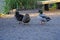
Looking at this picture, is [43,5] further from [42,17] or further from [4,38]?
[4,38]

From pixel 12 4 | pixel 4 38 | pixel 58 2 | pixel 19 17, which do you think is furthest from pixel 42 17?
pixel 58 2

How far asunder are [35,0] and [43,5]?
2.32 feet

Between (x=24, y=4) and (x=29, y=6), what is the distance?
1.23 ft

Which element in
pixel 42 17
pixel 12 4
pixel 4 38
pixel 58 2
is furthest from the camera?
pixel 58 2

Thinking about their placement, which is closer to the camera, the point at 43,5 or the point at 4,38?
the point at 4,38

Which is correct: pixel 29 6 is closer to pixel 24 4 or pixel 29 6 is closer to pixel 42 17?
pixel 24 4

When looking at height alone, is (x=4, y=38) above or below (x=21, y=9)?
above

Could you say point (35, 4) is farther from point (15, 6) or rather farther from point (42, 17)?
point (42, 17)

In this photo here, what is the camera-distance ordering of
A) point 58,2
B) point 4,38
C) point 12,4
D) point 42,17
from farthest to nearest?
point 58,2
point 12,4
point 42,17
point 4,38

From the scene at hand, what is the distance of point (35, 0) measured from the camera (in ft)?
54.9

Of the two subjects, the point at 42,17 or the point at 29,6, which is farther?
the point at 29,6

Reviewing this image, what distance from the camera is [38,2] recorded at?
16578mm

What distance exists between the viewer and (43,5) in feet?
55.7

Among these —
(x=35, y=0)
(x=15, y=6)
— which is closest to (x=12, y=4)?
(x=15, y=6)
